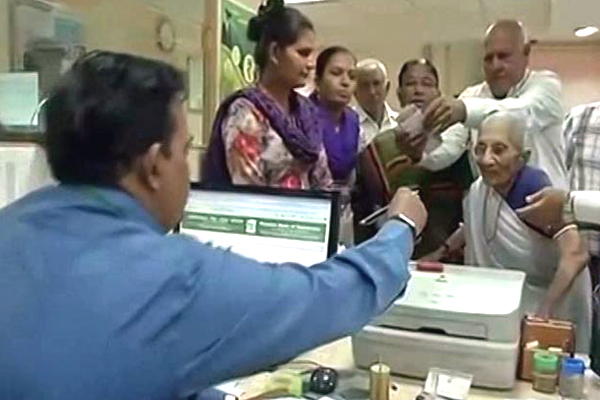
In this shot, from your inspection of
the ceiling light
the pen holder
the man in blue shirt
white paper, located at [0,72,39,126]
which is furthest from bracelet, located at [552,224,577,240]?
the ceiling light

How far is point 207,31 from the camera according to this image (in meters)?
3.15

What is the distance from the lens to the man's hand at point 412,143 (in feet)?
6.41

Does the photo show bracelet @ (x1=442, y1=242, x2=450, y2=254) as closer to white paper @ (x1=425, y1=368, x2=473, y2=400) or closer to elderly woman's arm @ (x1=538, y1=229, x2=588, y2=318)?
elderly woman's arm @ (x1=538, y1=229, x2=588, y2=318)

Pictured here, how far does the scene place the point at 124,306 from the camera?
0.69m

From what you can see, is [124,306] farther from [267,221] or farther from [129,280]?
[267,221]

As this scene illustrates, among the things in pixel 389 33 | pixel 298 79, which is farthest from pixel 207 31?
pixel 389 33

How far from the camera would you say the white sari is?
163 centimetres

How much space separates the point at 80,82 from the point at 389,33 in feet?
18.5

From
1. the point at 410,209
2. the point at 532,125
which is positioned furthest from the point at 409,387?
the point at 532,125

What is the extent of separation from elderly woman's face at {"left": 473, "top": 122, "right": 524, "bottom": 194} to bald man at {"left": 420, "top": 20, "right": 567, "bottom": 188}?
0.70 ft

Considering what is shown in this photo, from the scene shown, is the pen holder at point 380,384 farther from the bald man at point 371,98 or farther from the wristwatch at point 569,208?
the bald man at point 371,98

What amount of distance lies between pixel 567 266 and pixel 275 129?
812 millimetres

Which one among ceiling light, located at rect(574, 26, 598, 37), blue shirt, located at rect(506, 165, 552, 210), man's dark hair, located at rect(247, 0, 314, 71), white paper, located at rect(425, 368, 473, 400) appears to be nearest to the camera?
white paper, located at rect(425, 368, 473, 400)

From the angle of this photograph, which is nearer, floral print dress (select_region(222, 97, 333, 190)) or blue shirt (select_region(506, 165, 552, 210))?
blue shirt (select_region(506, 165, 552, 210))
